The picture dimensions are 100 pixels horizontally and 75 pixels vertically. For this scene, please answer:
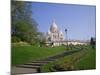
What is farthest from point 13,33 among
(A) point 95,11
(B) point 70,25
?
(A) point 95,11

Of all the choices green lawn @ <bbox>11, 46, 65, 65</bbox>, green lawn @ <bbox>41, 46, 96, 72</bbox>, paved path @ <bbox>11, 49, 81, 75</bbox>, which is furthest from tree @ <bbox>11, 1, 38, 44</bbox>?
green lawn @ <bbox>41, 46, 96, 72</bbox>

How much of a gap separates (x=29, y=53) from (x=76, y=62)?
52cm

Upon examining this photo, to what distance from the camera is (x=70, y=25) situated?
1.96 m

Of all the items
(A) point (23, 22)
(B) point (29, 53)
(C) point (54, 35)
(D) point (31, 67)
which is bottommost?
(D) point (31, 67)

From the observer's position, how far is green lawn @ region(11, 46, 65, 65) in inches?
69.1

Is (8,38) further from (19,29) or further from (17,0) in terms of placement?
(17,0)

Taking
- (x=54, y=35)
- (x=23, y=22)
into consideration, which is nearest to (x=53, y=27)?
(x=54, y=35)

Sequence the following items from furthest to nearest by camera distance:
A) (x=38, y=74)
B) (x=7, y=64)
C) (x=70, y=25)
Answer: (x=70, y=25) → (x=38, y=74) → (x=7, y=64)

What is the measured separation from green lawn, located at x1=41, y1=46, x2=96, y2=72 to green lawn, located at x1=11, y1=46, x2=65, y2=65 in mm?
108

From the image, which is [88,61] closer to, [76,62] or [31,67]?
[76,62]

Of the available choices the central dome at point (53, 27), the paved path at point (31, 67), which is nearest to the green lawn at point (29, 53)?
the paved path at point (31, 67)

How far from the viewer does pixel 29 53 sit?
5.94ft

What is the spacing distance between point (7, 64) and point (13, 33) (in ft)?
0.95

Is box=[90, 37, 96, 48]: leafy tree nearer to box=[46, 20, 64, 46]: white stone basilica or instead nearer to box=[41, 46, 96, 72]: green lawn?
box=[41, 46, 96, 72]: green lawn
